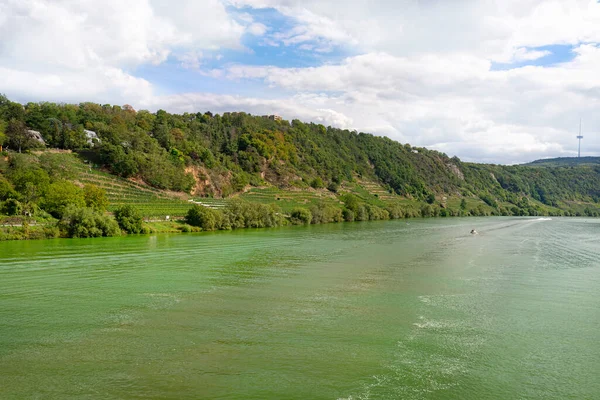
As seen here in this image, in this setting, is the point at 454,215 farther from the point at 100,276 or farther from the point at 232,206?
the point at 100,276

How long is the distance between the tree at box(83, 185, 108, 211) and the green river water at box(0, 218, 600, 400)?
21.8 metres

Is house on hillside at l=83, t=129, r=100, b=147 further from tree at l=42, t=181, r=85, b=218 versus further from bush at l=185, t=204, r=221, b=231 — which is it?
tree at l=42, t=181, r=85, b=218

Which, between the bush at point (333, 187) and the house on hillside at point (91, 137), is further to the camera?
the bush at point (333, 187)

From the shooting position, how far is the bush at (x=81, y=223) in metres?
48.2

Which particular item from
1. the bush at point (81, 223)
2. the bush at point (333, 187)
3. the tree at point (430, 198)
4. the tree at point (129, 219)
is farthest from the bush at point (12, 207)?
the tree at point (430, 198)

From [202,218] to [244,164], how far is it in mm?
55022

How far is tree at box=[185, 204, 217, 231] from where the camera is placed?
6269 centimetres

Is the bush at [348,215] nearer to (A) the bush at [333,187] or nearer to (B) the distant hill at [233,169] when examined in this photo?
(B) the distant hill at [233,169]

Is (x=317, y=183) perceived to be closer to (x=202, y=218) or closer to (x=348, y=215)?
(x=348, y=215)

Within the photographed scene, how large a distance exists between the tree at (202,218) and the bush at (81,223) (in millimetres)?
14810

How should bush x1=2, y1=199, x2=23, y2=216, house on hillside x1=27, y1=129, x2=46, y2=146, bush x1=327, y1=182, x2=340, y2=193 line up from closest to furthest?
1. bush x1=2, y1=199, x2=23, y2=216
2. house on hillside x1=27, y1=129, x2=46, y2=146
3. bush x1=327, y1=182, x2=340, y2=193

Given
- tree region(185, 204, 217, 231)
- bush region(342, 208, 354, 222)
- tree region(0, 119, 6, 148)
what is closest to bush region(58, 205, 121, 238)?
tree region(185, 204, 217, 231)

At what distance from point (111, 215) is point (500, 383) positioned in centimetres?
5141

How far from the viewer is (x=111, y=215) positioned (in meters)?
55.0
